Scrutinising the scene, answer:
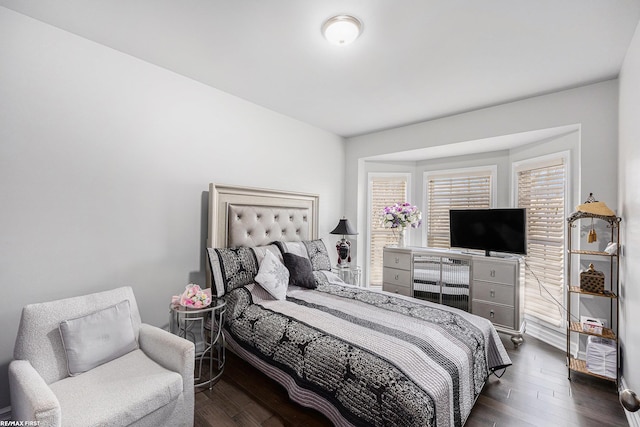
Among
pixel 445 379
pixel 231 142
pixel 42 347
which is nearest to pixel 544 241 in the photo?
pixel 445 379

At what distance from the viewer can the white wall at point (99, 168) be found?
1.84 meters

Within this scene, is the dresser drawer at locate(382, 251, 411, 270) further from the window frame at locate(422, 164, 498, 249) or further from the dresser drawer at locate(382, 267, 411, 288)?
the window frame at locate(422, 164, 498, 249)

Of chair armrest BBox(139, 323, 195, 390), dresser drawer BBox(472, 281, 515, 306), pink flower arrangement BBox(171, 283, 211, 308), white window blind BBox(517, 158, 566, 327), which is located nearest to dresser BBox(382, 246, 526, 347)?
dresser drawer BBox(472, 281, 515, 306)

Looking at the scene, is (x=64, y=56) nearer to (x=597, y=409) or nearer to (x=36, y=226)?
(x=36, y=226)

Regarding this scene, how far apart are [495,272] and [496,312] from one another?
0.45 m

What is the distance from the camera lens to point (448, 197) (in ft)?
14.1

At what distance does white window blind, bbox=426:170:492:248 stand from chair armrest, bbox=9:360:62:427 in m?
4.34

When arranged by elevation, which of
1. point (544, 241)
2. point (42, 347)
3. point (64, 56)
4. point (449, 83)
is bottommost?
point (42, 347)

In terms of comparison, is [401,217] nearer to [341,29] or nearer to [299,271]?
[299,271]

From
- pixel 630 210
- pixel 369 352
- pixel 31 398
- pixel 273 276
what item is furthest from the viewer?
pixel 273 276

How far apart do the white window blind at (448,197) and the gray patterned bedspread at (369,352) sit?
6.83ft

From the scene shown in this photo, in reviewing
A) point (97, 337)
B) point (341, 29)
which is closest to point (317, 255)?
point (97, 337)

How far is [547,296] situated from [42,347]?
4.60 metres

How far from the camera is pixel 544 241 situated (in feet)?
11.0
